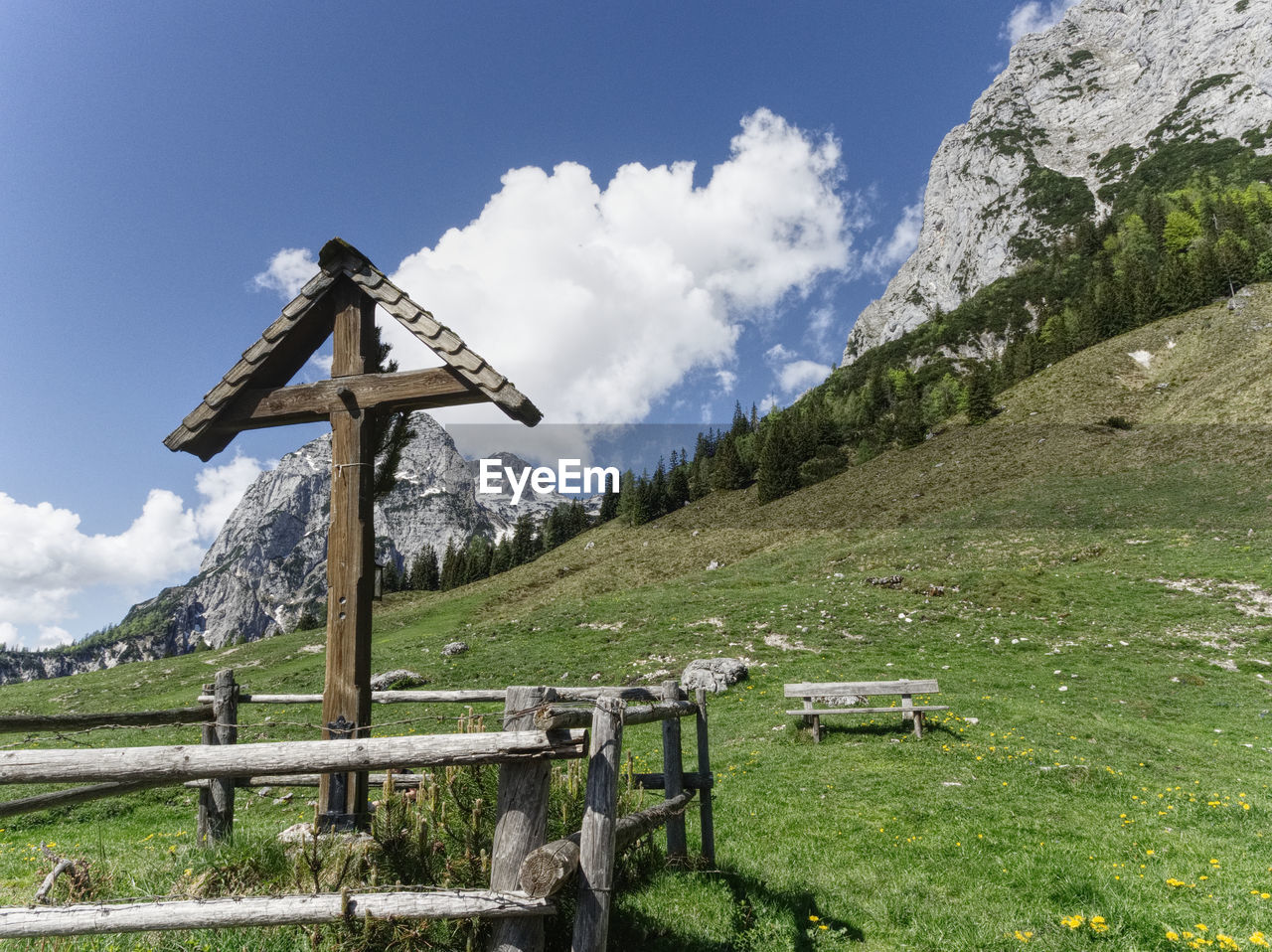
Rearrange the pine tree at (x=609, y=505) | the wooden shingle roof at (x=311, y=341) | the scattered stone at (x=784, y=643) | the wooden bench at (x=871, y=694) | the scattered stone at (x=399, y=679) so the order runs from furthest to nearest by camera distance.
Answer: the pine tree at (x=609, y=505) < the scattered stone at (x=399, y=679) < the scattered stone at (x=784, y=643) < the wooden bench at (x=871, y=694) < the wooden shingle roof at (x=311, y=341)

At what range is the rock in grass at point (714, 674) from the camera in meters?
21.3

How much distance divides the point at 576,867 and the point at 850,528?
157ft

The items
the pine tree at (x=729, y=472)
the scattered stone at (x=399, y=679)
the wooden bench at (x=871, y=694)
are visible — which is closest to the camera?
the wooden bench at (x=871, y=694)

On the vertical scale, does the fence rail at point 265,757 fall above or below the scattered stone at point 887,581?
above

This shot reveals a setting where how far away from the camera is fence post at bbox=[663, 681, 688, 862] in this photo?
269 inches

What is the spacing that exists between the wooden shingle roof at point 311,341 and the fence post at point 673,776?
3369mm

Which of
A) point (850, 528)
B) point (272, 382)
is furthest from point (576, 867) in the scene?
point (850, 528)

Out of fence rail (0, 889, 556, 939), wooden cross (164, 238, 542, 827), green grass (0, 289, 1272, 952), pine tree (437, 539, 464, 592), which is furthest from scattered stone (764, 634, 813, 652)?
pine tree (437, 539, 464, 592)

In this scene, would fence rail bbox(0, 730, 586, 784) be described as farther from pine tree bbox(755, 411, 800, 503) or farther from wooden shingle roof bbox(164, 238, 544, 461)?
pine tree bbox(755, 411, 800, 503)

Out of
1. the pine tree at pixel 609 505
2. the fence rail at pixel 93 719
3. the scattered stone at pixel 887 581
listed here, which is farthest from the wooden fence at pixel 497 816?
the pine tree at pixel 609 505

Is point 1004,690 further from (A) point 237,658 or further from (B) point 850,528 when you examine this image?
(A) point 237,658

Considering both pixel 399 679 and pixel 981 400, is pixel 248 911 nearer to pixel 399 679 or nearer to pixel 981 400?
pixel 399 679

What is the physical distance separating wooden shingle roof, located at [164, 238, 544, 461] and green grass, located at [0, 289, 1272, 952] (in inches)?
117

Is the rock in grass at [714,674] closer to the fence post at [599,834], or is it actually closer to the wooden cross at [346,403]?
the wooden cross at [346,403]
